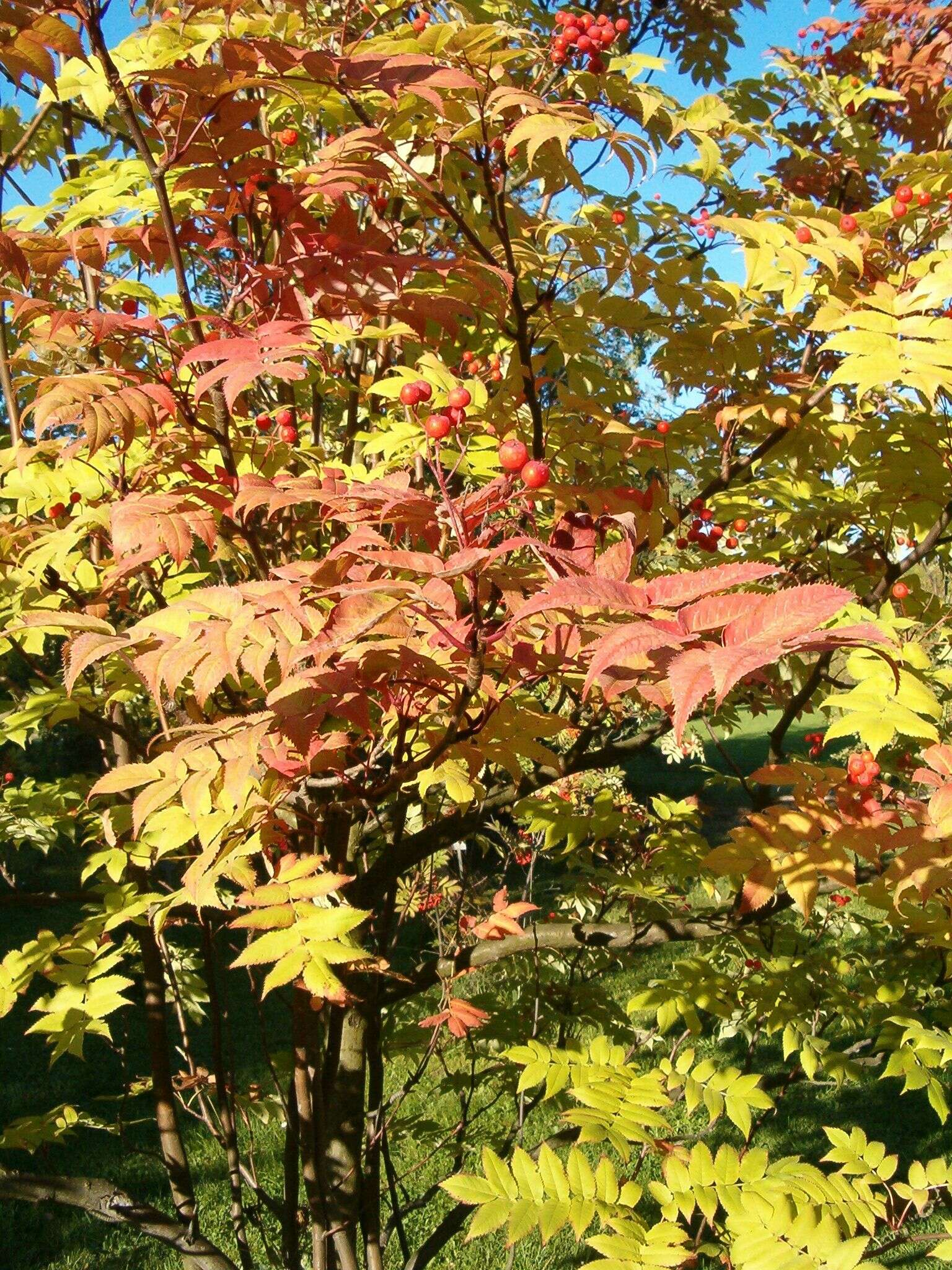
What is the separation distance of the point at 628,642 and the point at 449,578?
1.00 feet

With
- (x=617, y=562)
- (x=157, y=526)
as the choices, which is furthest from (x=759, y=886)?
(x=157, y=526)

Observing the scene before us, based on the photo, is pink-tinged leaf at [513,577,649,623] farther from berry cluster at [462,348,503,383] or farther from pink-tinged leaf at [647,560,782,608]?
berry cluster at [462,348,503,383]

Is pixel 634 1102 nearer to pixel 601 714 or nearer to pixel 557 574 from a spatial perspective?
pixel 601 714

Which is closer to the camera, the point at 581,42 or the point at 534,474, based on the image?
the point at 534,474

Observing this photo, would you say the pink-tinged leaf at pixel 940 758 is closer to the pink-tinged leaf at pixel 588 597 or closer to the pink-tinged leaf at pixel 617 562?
the pink-tinged leaf at pixel 617 562

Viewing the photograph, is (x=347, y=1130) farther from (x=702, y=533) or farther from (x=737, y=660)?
(x=737, y=660)

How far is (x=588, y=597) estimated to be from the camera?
1.02 m

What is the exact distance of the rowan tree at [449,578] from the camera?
58.0 inches

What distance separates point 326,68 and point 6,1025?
23.4ft

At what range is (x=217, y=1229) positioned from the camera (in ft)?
14.0

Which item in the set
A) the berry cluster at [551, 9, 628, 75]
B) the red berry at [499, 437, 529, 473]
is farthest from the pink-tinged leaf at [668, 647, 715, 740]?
the berry cluster at [551, 9, 628, 75]

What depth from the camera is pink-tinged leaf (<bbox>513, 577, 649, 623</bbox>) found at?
99cm

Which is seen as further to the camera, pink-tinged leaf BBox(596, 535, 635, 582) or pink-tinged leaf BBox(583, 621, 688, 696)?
pink-tinged leaf BBox(596, 535, 635, 582)

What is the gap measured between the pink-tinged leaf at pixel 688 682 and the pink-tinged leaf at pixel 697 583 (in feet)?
0.46
